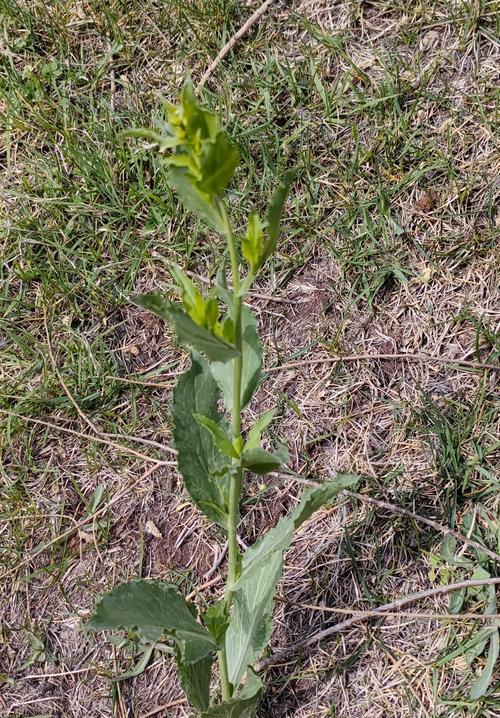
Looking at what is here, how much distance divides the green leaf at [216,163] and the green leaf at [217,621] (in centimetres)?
105


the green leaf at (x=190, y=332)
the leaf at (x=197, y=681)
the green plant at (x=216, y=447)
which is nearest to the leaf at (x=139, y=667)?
the green plant at (x=216, y=447)

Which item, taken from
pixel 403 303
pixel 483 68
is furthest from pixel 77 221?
pixel 483 68

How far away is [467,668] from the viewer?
2465mm

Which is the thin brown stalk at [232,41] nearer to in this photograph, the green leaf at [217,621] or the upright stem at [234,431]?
the upright stem at [234,431]

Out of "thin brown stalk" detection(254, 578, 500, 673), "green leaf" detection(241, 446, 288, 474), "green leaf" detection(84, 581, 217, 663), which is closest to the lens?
"green leaf" detection(241, 446, 288, 474)

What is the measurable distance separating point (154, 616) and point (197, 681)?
278 millimetres

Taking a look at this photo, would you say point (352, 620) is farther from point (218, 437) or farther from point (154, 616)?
point (218, 437)

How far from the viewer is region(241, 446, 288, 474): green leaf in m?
1.90

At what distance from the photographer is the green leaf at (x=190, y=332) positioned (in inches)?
65.0

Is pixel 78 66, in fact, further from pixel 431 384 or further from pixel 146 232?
pixel 431 384

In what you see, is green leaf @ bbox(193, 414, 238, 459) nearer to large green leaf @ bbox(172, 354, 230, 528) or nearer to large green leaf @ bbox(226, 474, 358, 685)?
large green leaf @ bbox(172, 354, 230, 528)

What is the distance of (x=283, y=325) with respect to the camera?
9.96 ft

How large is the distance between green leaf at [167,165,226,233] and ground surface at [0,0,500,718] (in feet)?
4.04

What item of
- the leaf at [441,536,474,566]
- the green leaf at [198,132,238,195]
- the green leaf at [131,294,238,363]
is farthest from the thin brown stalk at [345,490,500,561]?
the green leaf at [198,132,238,195]
